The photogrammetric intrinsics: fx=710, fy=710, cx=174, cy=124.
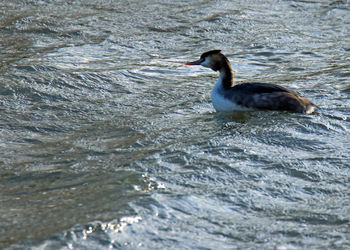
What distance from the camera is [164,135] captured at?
8180mm

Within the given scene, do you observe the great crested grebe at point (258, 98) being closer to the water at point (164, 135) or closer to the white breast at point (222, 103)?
the white breast at point (222, 103)

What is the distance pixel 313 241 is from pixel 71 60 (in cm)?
715

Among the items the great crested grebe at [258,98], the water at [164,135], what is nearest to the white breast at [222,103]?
the great crested grebe at [258,98]

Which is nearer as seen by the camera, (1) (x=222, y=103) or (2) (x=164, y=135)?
(2) (x=164, y=135)

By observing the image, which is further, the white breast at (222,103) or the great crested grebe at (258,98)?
the white breast at (222,103)

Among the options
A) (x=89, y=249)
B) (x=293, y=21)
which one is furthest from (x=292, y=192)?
(x=293, y=21)

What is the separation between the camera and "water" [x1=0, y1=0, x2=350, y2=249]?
5688 mm

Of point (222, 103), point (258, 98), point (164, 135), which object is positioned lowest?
point (164, 135)

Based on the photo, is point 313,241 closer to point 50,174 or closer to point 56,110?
point 50,174

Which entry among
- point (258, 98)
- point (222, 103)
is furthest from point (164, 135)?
point (258, 98)

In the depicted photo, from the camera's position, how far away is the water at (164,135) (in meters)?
5.69

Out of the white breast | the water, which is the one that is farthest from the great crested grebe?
the water

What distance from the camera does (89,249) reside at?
5.25 meters

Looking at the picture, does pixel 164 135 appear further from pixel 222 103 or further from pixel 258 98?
pixel 258 98
